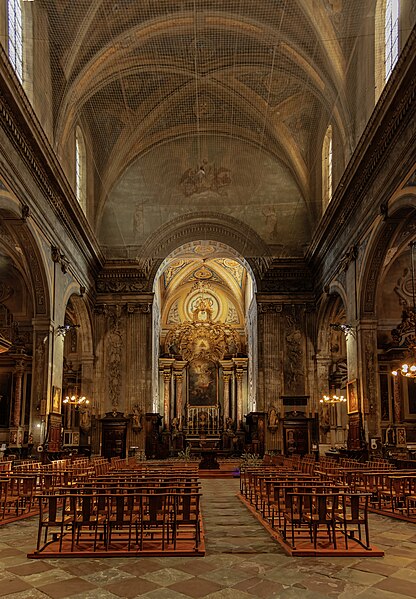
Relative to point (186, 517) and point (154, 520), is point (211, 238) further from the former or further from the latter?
point (154, 520)

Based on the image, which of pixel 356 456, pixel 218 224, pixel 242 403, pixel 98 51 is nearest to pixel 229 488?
pixel 356 456

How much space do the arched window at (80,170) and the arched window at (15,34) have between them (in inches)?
295

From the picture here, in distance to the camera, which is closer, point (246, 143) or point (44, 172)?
point (44, 172)

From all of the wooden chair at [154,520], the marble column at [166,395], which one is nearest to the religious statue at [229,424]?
the marble column at [166,395]

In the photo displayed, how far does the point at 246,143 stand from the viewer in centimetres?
2878

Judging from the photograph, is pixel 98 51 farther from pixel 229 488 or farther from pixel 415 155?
pixel 229 488

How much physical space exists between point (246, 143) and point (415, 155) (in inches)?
589

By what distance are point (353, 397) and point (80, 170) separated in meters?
14.4

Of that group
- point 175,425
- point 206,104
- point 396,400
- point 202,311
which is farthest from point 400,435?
point 202,311

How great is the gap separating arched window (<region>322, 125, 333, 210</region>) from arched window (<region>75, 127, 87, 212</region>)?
1003cm

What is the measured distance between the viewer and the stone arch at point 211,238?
1180 inches

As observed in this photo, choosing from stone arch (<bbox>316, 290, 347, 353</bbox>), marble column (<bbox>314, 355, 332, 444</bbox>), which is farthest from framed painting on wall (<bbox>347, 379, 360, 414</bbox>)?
marble column (<bbox>314, 355, 332, 444</bbox>)

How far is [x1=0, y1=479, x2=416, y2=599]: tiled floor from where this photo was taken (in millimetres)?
5836

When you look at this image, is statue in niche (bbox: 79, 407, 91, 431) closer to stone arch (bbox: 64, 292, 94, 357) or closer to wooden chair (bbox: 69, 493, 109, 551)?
stone arch (bbox: 64, 292, 94, 357)
